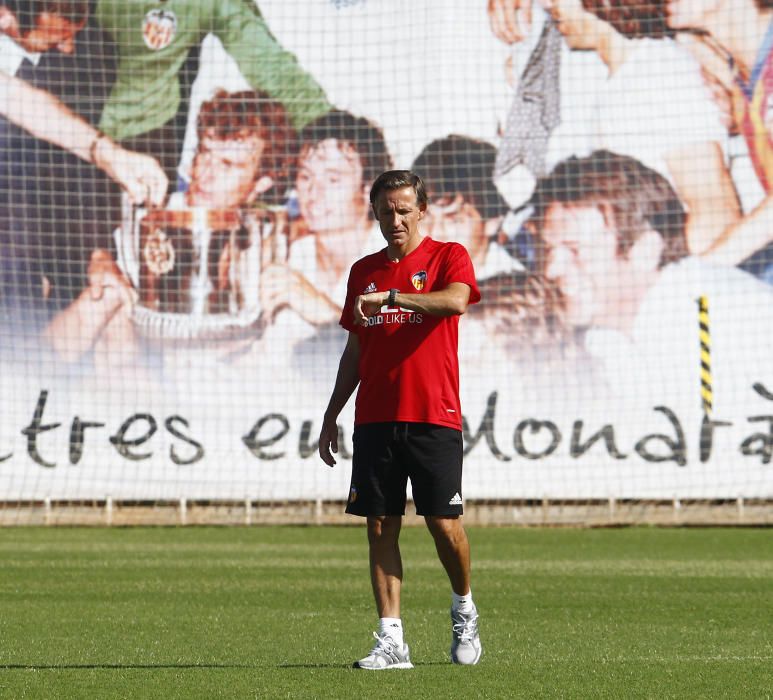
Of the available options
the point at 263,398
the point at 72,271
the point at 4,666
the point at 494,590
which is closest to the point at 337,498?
the point at 263,398

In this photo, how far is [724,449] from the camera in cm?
2152

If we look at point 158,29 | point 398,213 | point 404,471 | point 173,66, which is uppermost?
point 158,29

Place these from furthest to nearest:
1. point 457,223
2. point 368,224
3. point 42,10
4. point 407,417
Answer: point 42,10 < point 368,224 < point 457,223 < point 407,417

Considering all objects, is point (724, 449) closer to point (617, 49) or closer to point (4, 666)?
point (617, 49)

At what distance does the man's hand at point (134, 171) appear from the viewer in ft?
73.6

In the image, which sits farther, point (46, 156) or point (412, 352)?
point (46, 156)

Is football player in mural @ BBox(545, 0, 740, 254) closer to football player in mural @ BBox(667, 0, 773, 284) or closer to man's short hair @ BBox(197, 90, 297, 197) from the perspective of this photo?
football player in mural @ BBox(667, 0, 773, 284)

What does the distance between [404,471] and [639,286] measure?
52.0 ft

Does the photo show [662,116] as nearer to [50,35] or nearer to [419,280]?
[50,35]

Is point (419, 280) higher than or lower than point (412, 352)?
higher

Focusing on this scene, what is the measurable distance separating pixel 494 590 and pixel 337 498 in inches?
397

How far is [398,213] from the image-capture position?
6734 millimetres

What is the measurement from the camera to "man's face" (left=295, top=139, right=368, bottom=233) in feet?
73.8

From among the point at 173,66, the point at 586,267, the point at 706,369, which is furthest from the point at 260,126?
the point at 706,369
